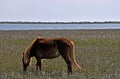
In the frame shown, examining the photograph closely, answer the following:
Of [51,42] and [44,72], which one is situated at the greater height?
[51,42]

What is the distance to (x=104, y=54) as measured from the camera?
1775 cm

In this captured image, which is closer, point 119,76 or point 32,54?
point 119,76

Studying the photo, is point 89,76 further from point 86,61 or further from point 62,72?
point 86,61

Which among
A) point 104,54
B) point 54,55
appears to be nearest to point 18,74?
point 54,55

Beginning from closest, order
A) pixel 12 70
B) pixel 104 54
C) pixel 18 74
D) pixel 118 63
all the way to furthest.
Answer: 1. pixel 18 74
2. pixel 12 70
3. pixel 118 63
4. pixel 104 54

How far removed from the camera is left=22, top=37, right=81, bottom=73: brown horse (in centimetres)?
1231

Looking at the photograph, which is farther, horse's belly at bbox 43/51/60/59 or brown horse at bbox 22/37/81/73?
horse's belly at bbox 43/51/60/59

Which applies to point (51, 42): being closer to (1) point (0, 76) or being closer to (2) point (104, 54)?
(1) point (0, 76)

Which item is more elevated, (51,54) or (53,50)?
(53,50)

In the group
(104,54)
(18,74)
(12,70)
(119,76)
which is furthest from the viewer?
(104,54)

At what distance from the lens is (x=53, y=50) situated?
12.5 m

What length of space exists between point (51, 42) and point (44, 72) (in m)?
1.09

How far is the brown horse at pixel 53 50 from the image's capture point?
12312mm

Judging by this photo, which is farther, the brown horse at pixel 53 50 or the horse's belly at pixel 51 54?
the horse's belly at pixel 51 54
